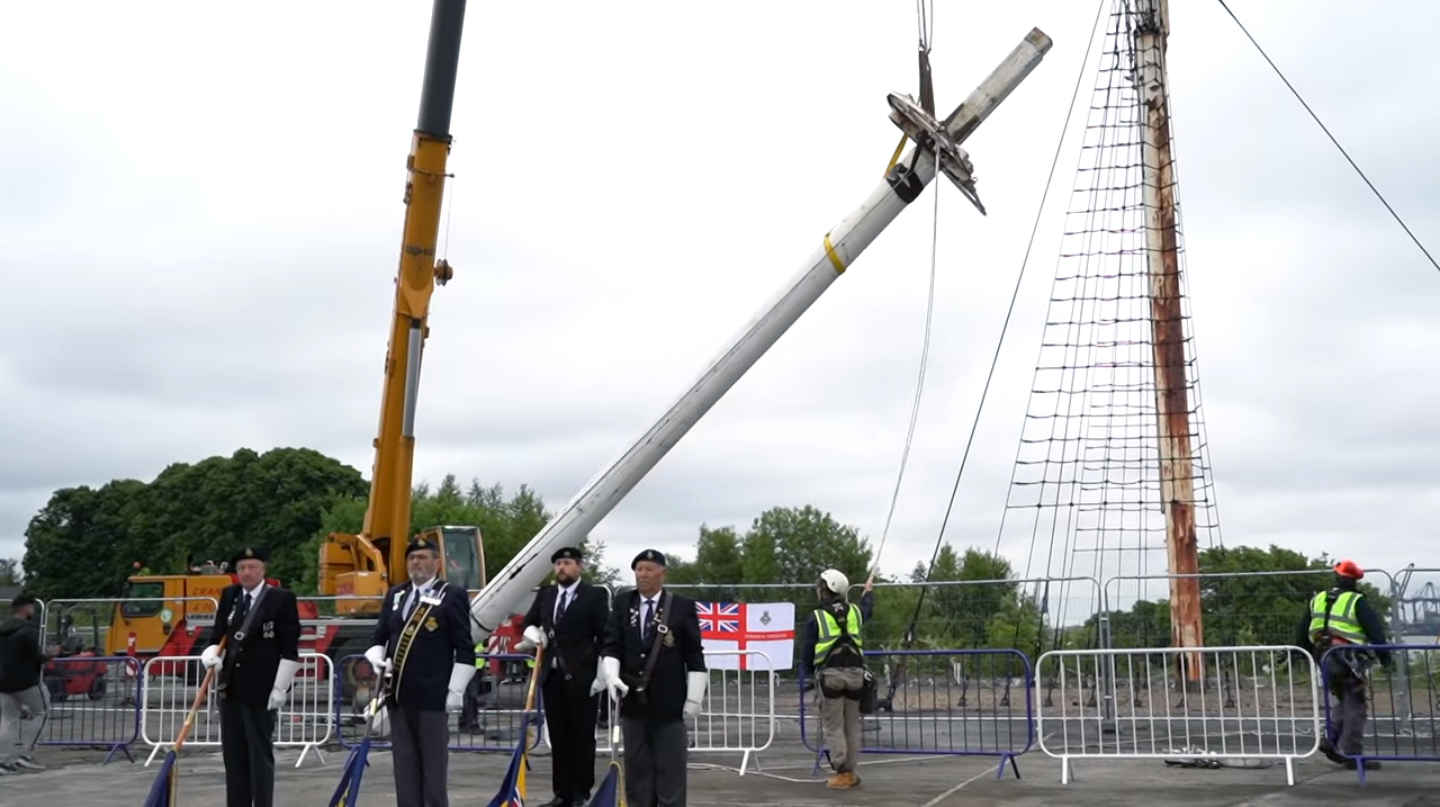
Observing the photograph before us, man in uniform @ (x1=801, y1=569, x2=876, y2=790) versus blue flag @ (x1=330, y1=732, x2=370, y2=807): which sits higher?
man in uniform @ (x1=801, y1=569, x2=876, y2=790)

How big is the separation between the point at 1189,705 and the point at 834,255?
196 inches

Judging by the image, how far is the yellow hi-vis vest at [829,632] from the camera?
1033cm

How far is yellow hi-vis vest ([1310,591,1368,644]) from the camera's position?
35.3 feet

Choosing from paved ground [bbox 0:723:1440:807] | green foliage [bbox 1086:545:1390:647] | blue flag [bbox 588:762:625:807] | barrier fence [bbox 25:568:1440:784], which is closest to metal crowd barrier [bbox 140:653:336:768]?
barrier fence [bbox 25:568:1440:784]

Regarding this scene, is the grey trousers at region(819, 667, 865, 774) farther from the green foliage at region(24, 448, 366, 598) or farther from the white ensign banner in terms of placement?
the green foliage at region(24, 448, 366, 598)

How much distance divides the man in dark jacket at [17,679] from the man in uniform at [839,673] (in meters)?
6.93

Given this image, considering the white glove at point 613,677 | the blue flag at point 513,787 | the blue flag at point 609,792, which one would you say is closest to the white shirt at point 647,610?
the white glove at point 613,677

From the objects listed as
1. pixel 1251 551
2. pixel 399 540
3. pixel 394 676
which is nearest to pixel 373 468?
pixel 399 540

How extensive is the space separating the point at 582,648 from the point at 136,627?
2026 cm

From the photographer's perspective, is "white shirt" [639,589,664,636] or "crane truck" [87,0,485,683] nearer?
"white shirt" [639,589,664,636]

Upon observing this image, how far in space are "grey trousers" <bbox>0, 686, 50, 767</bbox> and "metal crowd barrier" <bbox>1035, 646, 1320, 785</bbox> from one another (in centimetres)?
864

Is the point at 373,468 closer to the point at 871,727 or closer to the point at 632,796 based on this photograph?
the point at 871,727

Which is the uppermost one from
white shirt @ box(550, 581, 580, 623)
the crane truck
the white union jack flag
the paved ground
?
the crane truck

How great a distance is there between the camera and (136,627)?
1033 inches
